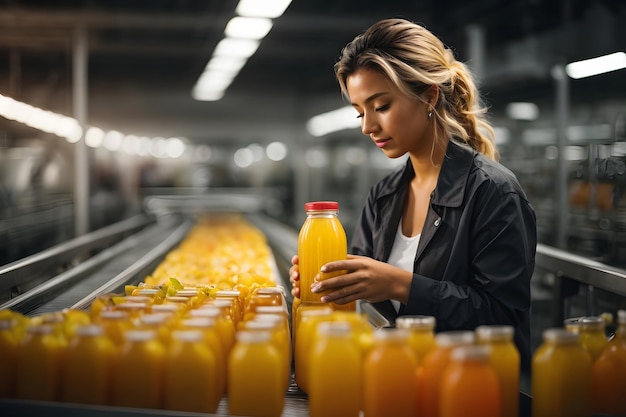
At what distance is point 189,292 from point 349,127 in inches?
467

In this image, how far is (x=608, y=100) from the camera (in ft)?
17.6

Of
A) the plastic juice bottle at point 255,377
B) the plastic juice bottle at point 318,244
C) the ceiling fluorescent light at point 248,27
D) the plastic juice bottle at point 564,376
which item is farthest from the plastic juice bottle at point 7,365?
the ceiling fluorescent light at point 248,27

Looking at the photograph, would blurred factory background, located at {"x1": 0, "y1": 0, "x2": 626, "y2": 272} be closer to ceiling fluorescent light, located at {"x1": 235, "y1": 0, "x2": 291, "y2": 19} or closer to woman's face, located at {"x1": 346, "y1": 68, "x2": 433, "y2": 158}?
ceiling fluorescent light, located at {"x1": 235, "y1": 0, "x2": 291, "y2": 19}

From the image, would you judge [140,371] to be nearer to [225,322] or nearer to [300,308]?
[225,322]

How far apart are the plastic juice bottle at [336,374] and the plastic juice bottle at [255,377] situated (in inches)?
3.6

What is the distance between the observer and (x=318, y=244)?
6.83 feet

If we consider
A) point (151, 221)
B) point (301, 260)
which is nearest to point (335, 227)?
point (301, 260)

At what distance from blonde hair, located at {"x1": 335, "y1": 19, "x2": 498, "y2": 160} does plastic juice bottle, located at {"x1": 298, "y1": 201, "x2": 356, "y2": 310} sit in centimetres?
55

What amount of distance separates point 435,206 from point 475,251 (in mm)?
234

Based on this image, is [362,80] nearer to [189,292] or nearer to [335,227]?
[335,227]

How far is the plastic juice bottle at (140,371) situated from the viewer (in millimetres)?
1454

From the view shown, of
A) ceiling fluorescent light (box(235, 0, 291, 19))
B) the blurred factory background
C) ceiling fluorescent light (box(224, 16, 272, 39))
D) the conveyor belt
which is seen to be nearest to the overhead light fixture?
the blurred factory background

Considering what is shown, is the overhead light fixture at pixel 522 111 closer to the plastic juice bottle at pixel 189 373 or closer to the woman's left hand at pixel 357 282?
the woman's left hand at pixel 357 282

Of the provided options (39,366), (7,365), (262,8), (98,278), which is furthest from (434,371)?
(262,8)
